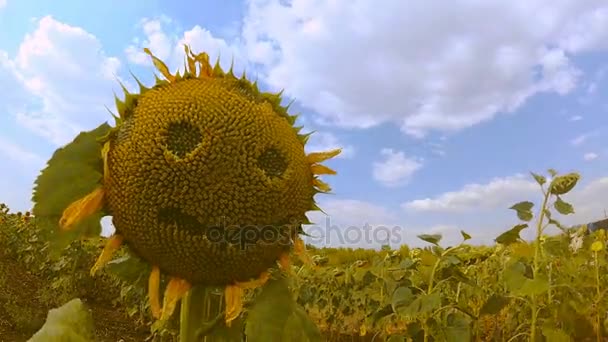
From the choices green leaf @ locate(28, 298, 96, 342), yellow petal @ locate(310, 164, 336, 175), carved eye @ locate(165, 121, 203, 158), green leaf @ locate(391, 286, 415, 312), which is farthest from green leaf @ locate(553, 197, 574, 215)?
green leaf @ locate(28, 298, 96, 342)

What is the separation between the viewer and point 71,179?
1661 millimetres

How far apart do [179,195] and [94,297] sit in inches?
279

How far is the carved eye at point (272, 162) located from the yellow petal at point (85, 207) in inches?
17.3

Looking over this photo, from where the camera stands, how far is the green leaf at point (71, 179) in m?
1.64

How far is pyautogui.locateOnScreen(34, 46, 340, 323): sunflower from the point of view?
58.9 inches

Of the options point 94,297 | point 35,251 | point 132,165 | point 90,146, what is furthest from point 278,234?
point 35,251

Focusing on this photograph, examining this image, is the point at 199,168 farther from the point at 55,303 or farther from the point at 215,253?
the point at 55,303

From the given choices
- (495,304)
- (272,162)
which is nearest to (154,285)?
(272,162)

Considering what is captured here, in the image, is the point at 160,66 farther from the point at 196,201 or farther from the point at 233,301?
the point at 233,301

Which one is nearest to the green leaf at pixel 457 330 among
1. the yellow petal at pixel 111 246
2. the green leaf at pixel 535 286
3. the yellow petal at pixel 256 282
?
the green leaf at pixel 535 286

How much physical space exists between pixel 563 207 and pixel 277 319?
1547 mm

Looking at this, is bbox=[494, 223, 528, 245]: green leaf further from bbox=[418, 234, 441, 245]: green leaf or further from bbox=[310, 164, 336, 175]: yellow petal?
bbox=[310, 164, 336, 175]: yellow petal

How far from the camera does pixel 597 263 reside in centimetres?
344

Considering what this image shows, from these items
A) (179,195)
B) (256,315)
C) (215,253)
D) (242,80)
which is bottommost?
(256,315)
